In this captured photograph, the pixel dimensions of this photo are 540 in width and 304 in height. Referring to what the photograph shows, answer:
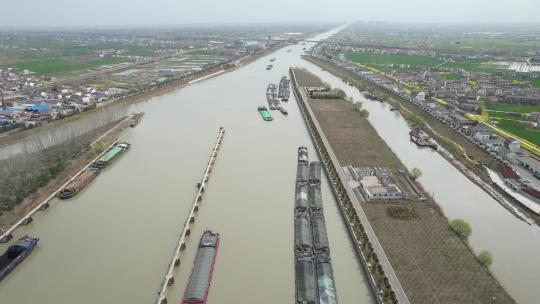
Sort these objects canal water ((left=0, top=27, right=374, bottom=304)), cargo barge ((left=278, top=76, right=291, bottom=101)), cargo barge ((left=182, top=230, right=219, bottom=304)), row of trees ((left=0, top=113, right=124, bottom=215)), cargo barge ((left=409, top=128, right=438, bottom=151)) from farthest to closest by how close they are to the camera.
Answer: cargo barge ((left=278, top=76, right=291, bottom=101)) → cargo barge ((left=409, top=128, right=438, bottom=151)) → row of trees ((left=0, top=113, right=124, bottom=215)) → canal water ((left=0, top=27, right=374, bottom=304)) → cargo barge ((left=182, top=230, right=219, bottom=304))

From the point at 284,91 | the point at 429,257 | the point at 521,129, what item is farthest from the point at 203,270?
the point at 284,91

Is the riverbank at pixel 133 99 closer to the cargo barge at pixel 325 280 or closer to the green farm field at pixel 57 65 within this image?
the green farm field at pixel 57 65

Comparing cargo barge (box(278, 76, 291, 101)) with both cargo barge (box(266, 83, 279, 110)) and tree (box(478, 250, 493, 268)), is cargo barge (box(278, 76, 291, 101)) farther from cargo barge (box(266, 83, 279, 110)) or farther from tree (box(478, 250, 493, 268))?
tree (box(478, 250, 493, 268))

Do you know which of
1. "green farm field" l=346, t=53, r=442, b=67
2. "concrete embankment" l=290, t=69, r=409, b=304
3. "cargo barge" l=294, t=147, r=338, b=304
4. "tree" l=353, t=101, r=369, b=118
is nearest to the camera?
"cargo barge" l=294, t=147, r=338, b=304

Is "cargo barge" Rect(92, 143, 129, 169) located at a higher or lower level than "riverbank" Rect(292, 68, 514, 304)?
higher

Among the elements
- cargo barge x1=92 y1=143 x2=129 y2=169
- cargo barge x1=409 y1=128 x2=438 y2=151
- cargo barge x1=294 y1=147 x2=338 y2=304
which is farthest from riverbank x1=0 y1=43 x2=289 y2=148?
cargo barge x1=409 y1=128 x2=438 y2=151

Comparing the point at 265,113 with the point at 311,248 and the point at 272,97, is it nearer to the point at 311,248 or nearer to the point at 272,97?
the point at 272,97

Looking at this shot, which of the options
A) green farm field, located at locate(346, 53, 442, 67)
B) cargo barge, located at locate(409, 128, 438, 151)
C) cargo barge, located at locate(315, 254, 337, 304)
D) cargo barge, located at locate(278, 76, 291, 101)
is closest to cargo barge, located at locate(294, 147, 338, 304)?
cargo barge, located at locate(315, 254, 337, 304)

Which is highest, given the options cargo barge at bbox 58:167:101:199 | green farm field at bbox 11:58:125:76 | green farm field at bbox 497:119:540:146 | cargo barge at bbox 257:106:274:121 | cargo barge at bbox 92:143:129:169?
green farm field at bbox 11:58:125:76

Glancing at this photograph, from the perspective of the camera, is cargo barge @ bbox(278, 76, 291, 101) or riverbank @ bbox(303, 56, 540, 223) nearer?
riverbank @ bbox(303, 56, 540, 223)

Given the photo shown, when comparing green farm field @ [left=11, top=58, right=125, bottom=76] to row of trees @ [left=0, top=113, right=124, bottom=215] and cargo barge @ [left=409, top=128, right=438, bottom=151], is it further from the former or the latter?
cargo barge @ [left=409, top=128, right=438, bottom=151]
